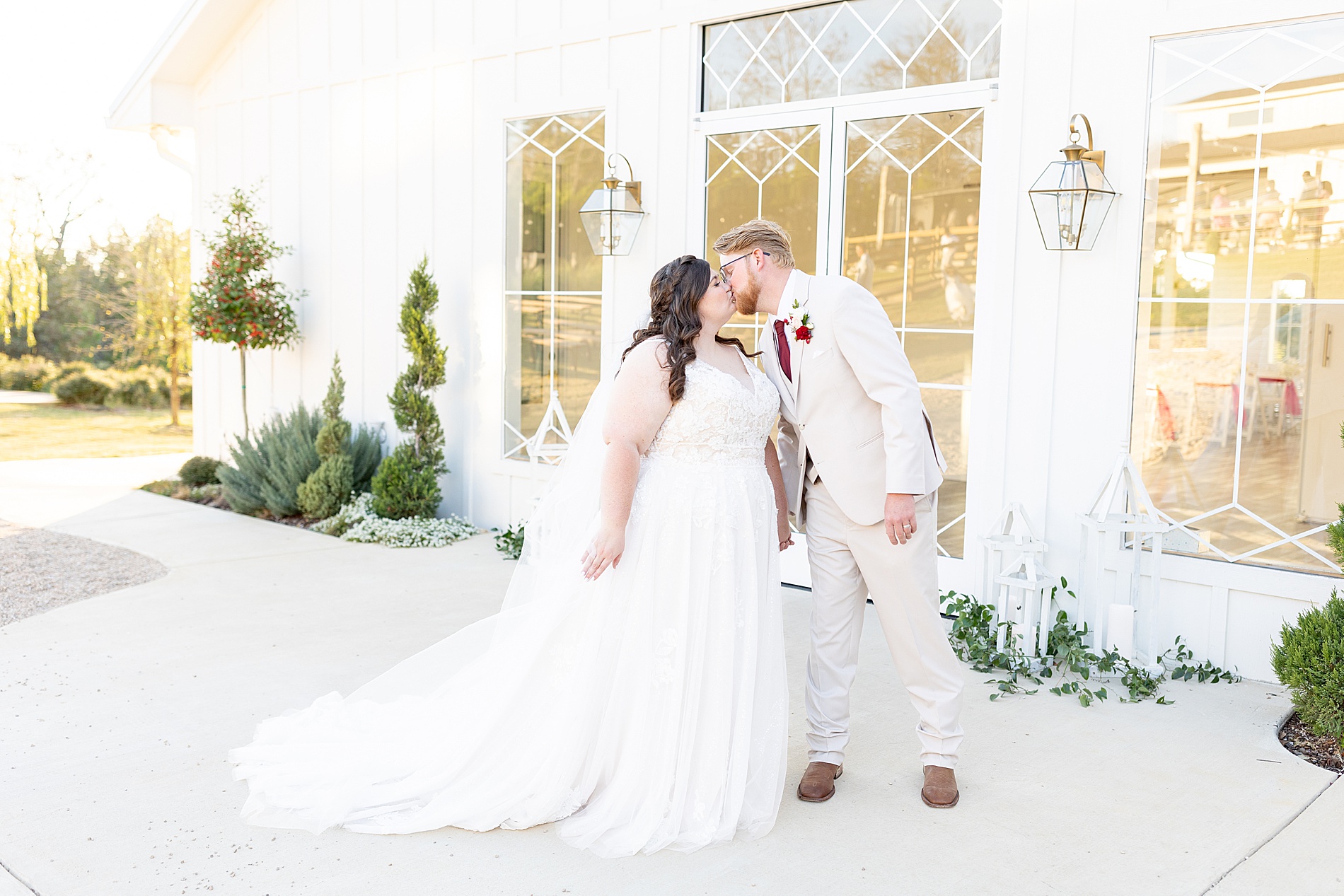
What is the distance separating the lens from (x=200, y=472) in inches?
369

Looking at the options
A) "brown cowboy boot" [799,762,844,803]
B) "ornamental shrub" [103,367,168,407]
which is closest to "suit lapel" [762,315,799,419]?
"brown cowboy boot" [799,762,844,803]

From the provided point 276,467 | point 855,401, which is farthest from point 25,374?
point 855,401

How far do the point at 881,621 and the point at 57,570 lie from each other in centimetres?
520

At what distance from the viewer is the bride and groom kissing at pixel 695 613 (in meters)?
3.08

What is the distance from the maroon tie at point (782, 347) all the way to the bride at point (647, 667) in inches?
4.9

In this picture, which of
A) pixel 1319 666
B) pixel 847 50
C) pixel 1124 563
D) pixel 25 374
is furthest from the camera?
pixel 25 374

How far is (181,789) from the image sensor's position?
3312mm

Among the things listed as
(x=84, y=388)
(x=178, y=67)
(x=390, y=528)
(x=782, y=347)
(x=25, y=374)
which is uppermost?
(x=178, y=67)

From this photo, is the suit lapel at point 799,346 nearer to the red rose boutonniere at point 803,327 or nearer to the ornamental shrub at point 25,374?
the red rose boutonniere at point 803,327

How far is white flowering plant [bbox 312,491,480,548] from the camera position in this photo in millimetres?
7148

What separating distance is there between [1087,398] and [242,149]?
7.66 m

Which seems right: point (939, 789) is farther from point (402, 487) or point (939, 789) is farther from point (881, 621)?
point (402, 487)

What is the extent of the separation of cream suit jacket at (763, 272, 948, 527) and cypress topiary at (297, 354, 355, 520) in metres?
5.21

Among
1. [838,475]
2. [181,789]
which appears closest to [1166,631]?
[838,475]
